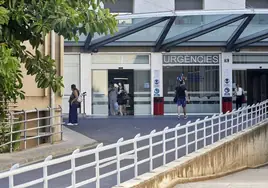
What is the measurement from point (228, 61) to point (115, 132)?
11819 mm

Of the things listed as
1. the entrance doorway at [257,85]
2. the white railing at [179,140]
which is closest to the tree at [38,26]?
the white railing at [179,140]

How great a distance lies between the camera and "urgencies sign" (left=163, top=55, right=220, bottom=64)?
2891cm

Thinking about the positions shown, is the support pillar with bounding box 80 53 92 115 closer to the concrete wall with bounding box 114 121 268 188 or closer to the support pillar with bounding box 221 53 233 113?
the support pillar with bounding box 221 53 233 113

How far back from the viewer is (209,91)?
29547 millimetres

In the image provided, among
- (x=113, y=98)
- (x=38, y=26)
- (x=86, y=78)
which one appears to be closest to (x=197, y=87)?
(x=113, y=98)

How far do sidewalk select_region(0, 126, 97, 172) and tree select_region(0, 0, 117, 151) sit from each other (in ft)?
19.2

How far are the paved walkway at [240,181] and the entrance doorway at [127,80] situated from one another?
13924 mm

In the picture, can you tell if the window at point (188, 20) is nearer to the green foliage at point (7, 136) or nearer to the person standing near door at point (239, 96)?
the person standing near door at point (239, 96)

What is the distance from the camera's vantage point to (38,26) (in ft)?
19.1

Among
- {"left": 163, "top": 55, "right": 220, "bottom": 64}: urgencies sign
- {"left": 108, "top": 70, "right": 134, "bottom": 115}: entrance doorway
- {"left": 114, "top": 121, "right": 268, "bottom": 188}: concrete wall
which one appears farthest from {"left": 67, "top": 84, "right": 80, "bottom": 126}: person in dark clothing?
{"left": 163, "top": 55, "right": 220, "bottom": 64}: urgencies sign

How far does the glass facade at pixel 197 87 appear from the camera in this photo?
Answer: 29.2 metres

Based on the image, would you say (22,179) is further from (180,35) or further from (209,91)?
(209,91)

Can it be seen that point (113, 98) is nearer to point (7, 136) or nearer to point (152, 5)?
point (152, 5)

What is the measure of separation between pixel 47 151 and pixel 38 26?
887 centimetres
